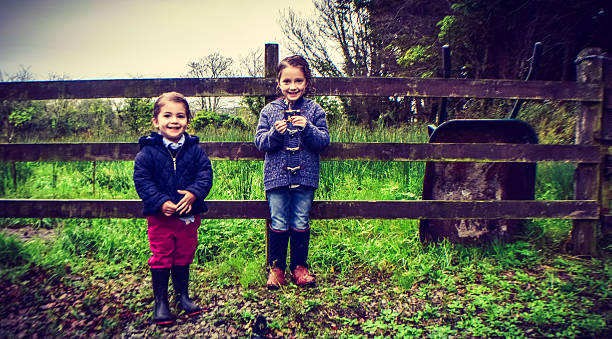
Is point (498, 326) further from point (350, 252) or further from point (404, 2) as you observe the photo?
point (404, 2)

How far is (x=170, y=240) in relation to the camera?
2139 mm

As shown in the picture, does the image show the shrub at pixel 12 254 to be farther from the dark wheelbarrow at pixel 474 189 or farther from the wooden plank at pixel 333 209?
the dark wheelbarrow at pixel 474 189

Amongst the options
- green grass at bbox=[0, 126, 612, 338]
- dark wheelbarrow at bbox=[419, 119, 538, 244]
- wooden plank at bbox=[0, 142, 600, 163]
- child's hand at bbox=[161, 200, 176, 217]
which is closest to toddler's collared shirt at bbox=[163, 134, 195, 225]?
child's hand at bbox=[161, 200, 176, 217]

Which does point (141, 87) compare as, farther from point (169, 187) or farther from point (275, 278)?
point (275, 278)

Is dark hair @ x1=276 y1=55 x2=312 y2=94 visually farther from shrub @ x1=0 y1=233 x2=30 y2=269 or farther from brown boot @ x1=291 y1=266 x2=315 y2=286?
shrub @ x1=0 y1=233 x2=30 y2=269

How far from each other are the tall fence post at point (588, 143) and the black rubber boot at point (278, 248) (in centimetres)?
265

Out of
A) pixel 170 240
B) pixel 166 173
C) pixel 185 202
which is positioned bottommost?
pixel 170 240

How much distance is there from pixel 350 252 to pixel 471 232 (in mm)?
1145

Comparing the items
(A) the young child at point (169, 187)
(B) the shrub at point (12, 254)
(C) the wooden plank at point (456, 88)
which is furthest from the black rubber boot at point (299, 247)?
(B) the shrub at point (12, 254)

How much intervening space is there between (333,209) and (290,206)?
16.0 inches

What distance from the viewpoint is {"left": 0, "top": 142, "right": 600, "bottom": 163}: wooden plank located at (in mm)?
2689

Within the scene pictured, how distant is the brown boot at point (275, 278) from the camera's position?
251 centimetres

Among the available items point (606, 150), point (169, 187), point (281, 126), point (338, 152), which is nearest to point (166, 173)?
point (169, 187)

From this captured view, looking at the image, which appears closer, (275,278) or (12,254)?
(275,278)
